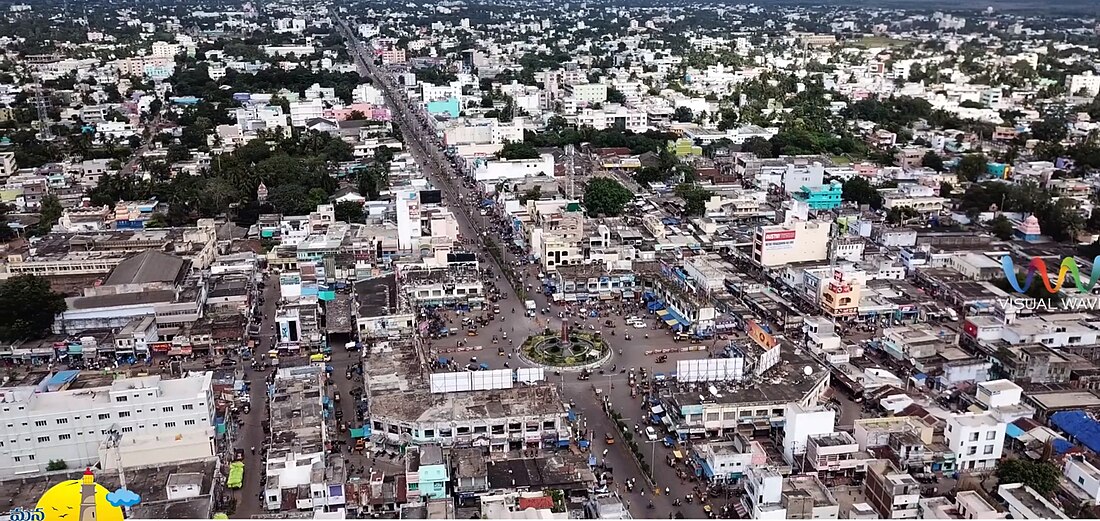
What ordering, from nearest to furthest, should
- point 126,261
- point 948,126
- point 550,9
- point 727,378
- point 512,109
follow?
point 727,378 → point 126,261 → point 948,126 → point 512,109 → point 550,9

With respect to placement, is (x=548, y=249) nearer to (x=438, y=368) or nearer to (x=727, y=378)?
(x=438, y=368)

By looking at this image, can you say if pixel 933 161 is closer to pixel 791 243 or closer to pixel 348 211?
pixel 791 243

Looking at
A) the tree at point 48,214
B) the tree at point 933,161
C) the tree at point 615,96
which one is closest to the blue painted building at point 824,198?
the tree at point 933,161

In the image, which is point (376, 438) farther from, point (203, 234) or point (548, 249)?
point (203, 234)

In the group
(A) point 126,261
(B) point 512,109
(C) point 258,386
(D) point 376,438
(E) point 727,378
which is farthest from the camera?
(B) point 512,109

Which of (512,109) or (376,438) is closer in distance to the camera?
(376,438)

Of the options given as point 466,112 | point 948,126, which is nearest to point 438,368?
point 466,112

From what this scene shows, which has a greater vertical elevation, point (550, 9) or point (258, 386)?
point (550, 9)
